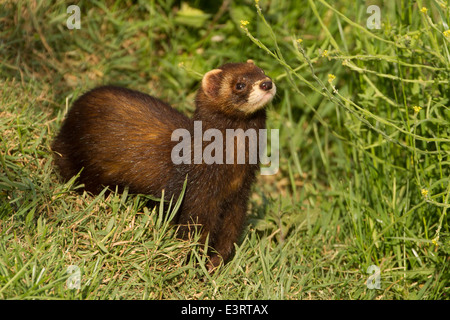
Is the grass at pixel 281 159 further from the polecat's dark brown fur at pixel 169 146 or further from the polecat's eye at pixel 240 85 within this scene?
the polecat's eye at pixel 240 85

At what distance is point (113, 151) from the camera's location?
4.24 meters

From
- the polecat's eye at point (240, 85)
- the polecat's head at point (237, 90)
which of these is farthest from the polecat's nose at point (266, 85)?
the polecat's eye at point (240, 85)

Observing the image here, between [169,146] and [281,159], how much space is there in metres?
1.78

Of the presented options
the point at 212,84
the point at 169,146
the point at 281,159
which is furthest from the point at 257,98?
the point at 281,159

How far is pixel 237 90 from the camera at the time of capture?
388cm

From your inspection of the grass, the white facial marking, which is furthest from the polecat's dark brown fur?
the grass

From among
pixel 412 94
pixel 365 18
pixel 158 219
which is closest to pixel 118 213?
pixel 158 219

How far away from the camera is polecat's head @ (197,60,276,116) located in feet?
12.4

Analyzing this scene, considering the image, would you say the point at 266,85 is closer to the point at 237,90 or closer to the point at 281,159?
the point at 237,90

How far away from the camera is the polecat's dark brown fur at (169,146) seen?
3.93 m

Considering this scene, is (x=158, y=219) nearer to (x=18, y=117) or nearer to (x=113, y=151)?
(x=113, y=151)

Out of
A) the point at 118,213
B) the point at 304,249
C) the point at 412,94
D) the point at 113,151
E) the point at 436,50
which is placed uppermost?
the point at 436,50

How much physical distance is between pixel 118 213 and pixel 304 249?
54.5 inches

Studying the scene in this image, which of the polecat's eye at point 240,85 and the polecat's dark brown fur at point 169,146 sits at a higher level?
the polecat's eye at point 240,85
